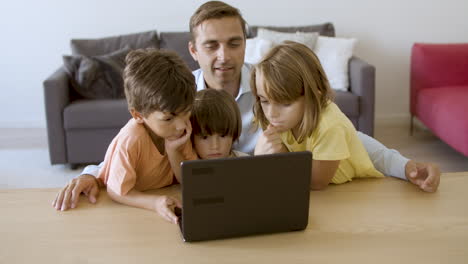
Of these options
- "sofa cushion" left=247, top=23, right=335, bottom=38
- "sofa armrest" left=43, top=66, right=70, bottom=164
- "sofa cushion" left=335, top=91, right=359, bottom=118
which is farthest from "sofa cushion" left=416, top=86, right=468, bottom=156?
"sofa armrest" left=43, top=66, right=70, bottom=164

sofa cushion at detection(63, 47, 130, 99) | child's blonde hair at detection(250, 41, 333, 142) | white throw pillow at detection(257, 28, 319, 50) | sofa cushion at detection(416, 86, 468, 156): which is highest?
child's blonde hair at detection(250, 41, 333, 142)

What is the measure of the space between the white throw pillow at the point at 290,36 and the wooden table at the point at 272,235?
9.15 ft

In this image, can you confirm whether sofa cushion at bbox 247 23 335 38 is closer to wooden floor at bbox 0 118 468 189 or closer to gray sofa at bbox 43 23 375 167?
gray sofa at bbox 43 23 375 167

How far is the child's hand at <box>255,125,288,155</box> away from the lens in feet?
5.02

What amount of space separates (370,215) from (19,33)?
399 centimetres

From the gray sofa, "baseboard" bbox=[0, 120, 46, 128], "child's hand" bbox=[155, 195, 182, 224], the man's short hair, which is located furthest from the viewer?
Result: "baseboard" bbox=[0, 120, 46, 128]

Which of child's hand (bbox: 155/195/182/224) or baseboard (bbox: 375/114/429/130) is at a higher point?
child's hand (bbox: 155/195/182/224)

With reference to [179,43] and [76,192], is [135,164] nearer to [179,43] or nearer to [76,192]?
[76,192]

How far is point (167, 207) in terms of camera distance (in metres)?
1.36

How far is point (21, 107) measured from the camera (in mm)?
4785

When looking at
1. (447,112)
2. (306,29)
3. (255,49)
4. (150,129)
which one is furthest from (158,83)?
(306,29)

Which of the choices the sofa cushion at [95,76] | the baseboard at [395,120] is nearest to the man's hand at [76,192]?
the sofa cushion at [95,76]

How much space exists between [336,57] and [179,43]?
115 centimetres

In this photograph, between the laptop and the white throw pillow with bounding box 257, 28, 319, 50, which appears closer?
the laptop
